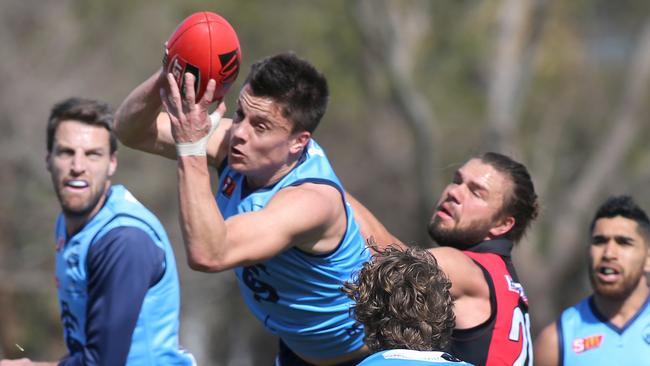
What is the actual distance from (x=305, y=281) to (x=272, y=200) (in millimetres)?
559

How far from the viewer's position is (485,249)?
5391mm

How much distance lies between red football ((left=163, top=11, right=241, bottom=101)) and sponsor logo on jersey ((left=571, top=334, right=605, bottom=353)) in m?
3.06

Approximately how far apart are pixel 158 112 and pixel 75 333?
124 centimetres

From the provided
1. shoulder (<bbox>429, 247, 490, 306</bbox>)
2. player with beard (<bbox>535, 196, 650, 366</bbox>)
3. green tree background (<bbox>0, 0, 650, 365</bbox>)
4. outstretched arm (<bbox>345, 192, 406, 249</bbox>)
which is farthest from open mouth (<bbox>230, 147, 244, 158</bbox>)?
green tree background (<bbox>0, 0, 650, 365</bbox>)

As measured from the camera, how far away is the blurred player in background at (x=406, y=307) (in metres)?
3.92

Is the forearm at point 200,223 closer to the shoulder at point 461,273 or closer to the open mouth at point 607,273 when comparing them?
the shoulder at point 461,273

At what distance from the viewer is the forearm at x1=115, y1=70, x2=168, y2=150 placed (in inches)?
211

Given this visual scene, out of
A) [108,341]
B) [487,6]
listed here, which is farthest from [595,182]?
[108,341]

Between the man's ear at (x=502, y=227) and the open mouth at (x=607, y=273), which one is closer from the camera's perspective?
the man's ear at (x=502, y=227)

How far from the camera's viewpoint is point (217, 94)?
4789 millimetres

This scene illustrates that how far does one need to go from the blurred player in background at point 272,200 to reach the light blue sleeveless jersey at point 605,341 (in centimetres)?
186

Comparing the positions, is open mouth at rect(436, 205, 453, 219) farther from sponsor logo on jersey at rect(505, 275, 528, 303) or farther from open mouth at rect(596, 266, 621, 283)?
open mouth at rect(596, 266, 621, 283)

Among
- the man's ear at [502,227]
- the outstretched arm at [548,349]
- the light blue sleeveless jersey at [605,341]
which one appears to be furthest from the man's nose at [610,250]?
the man's ear at [502,227]

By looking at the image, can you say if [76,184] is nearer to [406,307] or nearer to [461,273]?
[461,273]
